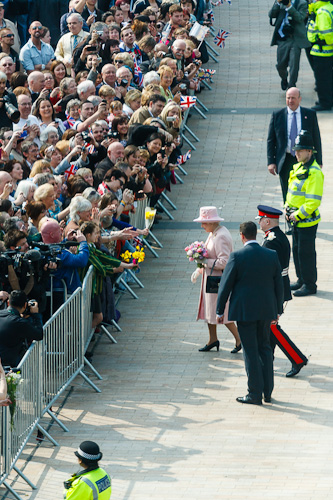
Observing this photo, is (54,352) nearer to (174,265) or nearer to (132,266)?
(132,266)


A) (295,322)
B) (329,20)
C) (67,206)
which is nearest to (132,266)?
(67,206)

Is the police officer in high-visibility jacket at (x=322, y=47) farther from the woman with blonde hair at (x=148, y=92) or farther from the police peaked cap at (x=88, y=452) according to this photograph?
the police peaked cap at (x=88, y=452)

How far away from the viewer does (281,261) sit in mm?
12969

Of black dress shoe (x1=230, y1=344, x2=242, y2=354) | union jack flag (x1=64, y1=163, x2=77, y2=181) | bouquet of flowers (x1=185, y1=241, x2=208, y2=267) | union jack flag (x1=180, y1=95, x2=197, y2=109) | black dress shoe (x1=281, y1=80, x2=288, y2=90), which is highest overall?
union jack flag (x1=64, y1=163, x2=77, y2=181)

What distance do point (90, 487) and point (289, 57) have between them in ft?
51.0

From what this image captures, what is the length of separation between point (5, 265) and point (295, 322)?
14.4 ft

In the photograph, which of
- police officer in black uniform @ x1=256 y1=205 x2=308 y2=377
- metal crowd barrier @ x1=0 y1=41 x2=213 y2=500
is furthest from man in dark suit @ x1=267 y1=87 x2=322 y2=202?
metal crowd barrier @ x1=0 y1=41 x2=213 y2=500

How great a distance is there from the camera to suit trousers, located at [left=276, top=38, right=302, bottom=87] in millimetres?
22516

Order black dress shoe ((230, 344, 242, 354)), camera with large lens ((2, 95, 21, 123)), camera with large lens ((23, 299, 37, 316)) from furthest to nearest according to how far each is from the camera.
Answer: camera with large lens ((2, 95, 21, 123))
black dress shoe ((230, 344, 242, 354))
camera with large lens ((23, 299, 37, 316))

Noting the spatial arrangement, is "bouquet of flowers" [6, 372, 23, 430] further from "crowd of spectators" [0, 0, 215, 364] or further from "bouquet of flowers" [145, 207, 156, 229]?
"bouquet of flowers" [145, 207, 156, 229]

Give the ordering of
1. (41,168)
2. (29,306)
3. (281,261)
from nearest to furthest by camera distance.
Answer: (29,306) < (281,261) < (41,168)

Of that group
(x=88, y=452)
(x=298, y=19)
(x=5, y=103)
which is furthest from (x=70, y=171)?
(x=298, y=19)

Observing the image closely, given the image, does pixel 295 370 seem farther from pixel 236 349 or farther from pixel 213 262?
pixel 213 262

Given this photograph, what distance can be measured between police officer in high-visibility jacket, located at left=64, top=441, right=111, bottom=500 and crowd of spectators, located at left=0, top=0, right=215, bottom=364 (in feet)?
8.04
